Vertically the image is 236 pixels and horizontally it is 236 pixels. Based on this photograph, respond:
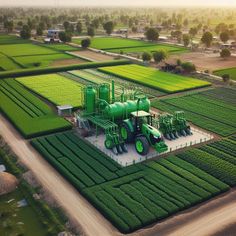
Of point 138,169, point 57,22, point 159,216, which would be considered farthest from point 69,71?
point 57,22

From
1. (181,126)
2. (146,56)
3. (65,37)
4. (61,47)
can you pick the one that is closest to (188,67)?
(146,56)

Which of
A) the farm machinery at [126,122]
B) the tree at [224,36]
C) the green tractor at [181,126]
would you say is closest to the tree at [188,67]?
the farm machinery at [126,122]

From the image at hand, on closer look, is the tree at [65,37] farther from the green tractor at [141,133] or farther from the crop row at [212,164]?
the crop row at [212,164]

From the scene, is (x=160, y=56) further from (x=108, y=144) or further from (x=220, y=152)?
(x=108, y=144)

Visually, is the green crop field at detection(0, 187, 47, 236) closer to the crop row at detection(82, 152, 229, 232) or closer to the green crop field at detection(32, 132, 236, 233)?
the green crop field at detection(32, 132, 236, 233)

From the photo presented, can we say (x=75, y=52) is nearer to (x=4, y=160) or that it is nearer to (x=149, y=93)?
(x=149, y=93)
